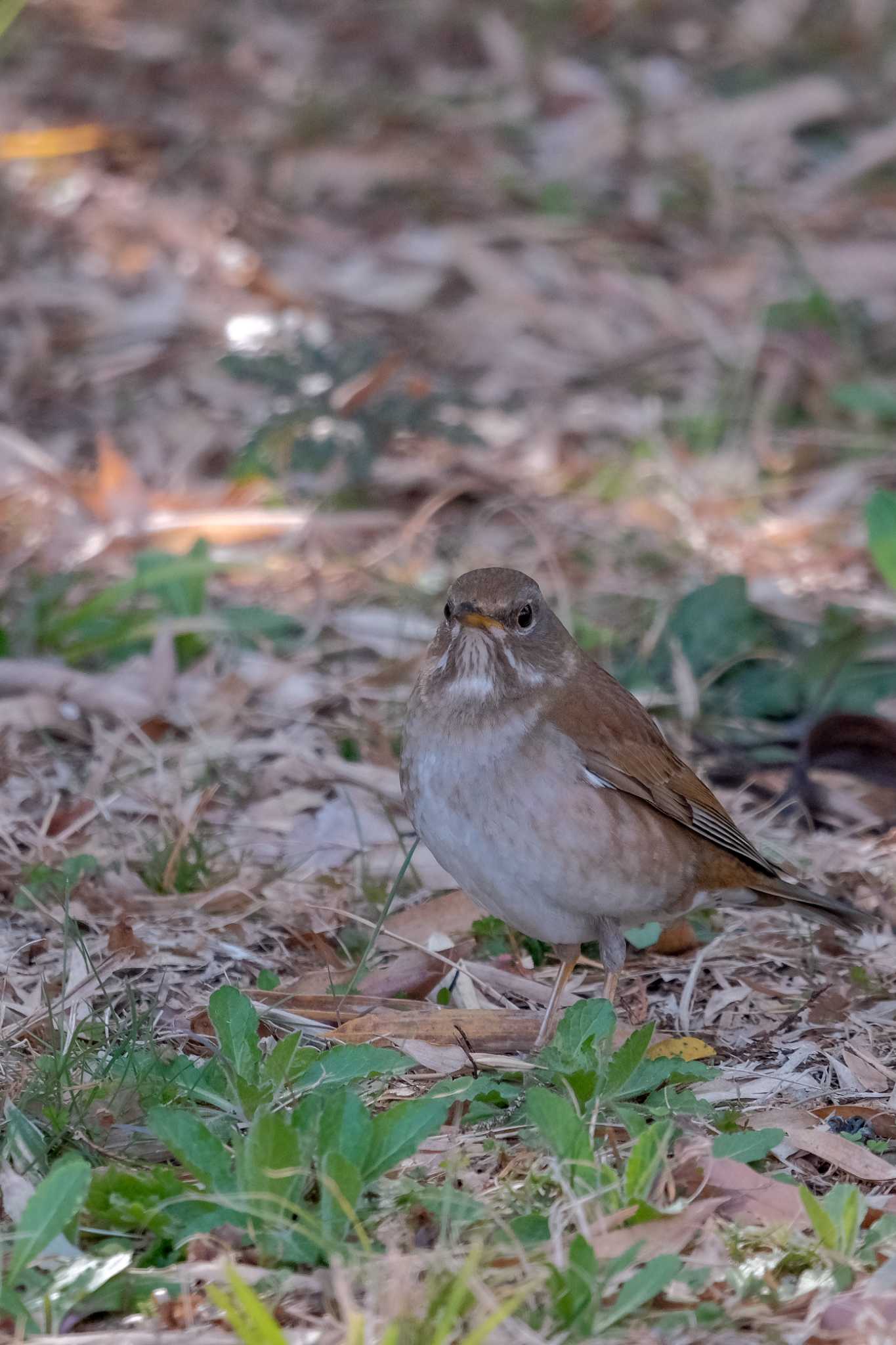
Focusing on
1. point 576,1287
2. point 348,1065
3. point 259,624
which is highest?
point 576,1287

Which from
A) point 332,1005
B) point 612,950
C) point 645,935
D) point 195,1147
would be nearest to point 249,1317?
point 195,1147

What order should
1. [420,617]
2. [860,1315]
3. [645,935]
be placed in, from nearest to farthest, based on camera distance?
[860,1315], [645,935], [420,617]

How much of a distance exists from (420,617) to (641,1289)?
4171mm

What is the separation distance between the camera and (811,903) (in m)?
4.95

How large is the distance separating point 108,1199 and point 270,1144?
1.12 feet

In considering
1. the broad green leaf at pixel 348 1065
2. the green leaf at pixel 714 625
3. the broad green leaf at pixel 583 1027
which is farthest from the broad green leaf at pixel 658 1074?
the green leaf at pixel 714 625

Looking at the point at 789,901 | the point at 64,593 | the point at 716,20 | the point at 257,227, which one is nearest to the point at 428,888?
the point at 789,901

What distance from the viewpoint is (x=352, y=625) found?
678cm

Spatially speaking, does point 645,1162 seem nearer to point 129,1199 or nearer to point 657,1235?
point 657,1235

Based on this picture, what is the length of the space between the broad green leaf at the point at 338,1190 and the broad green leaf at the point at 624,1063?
76 centimetres

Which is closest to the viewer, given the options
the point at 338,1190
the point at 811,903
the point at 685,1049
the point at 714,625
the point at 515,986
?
the point at 338,1190

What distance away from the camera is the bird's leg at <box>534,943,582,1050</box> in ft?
14.2

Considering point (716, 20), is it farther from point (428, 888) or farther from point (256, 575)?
point (428, 888)

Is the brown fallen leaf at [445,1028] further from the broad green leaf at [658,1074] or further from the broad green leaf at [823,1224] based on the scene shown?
the broad green leaf at [823,1224]
